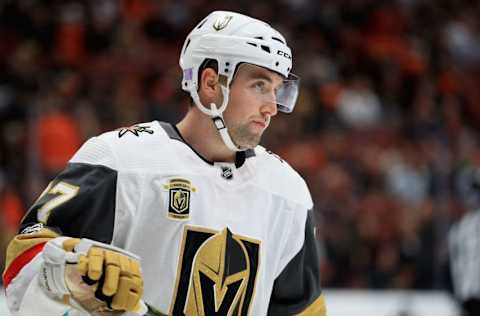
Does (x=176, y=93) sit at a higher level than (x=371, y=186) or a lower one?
higher

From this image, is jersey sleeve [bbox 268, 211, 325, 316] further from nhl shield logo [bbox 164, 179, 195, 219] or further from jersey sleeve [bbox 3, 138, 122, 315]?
jersey sleeve [bbox 3, 138, 122, 315]

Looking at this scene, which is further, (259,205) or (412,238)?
(412,238)

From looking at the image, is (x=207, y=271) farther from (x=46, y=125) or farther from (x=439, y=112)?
(x=439, y=112)

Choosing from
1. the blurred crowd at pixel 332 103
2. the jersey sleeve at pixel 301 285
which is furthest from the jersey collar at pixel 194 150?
the blurred crowd at pixel 332 103

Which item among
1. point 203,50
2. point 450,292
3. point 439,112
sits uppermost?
point 203,50

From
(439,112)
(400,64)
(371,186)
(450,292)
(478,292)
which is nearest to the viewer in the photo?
(478,292)

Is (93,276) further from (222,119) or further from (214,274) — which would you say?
(222,119)

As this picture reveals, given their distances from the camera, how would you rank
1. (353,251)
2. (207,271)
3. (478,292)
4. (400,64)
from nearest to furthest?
1. (207,271)
2. (478,292)
3. (353,251)
4. (400,64)

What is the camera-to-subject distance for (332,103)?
7.95 m

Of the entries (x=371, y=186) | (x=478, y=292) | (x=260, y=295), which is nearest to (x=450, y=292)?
(x=478, y=292)

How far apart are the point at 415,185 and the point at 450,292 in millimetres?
1409

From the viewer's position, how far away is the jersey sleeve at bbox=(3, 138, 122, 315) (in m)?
2.44

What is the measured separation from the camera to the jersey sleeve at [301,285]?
2848 mm

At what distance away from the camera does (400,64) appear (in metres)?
8.84
